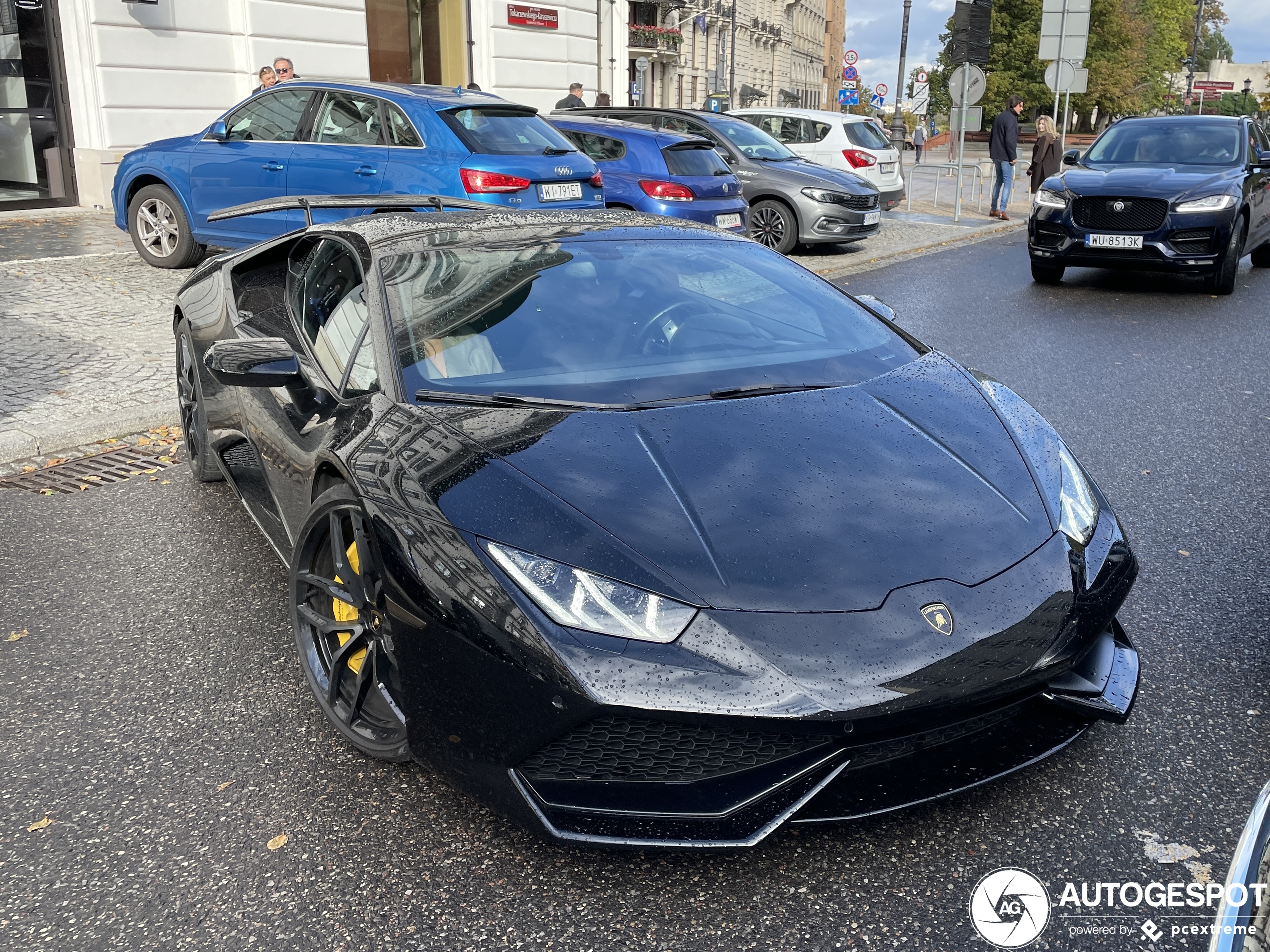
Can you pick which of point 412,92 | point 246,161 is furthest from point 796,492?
point 246,161

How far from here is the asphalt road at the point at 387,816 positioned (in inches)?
89.0

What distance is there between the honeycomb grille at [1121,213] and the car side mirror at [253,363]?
933cm

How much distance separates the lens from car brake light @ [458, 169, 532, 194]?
29.2 feet

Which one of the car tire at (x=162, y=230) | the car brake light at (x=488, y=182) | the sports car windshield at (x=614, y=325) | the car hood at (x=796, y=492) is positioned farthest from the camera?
the car tire at (x=162, y=230)

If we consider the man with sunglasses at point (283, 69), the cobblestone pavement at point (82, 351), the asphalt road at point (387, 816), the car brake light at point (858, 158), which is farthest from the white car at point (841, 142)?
the asphalt road at point (387, 816)

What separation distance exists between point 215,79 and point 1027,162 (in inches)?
1171

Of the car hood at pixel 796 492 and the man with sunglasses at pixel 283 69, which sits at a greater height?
the man with sunglasses at pixel 283 69

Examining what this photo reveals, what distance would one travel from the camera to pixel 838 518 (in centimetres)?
257

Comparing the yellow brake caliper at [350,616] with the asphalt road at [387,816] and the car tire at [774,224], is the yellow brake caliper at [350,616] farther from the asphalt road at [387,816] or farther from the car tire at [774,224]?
the car tire at [774,224]

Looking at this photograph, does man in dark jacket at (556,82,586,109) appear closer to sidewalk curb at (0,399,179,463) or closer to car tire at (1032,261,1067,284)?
car tire at (1032,261,1067,284)

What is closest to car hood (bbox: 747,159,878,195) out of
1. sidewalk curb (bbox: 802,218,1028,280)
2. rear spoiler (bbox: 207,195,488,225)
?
sidewalk curb (bbox: 802,218,1028,280)

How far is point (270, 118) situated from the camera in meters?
9.83

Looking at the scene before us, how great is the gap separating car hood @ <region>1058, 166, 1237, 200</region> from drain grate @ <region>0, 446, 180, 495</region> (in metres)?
8.75

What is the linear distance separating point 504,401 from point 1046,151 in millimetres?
17475
